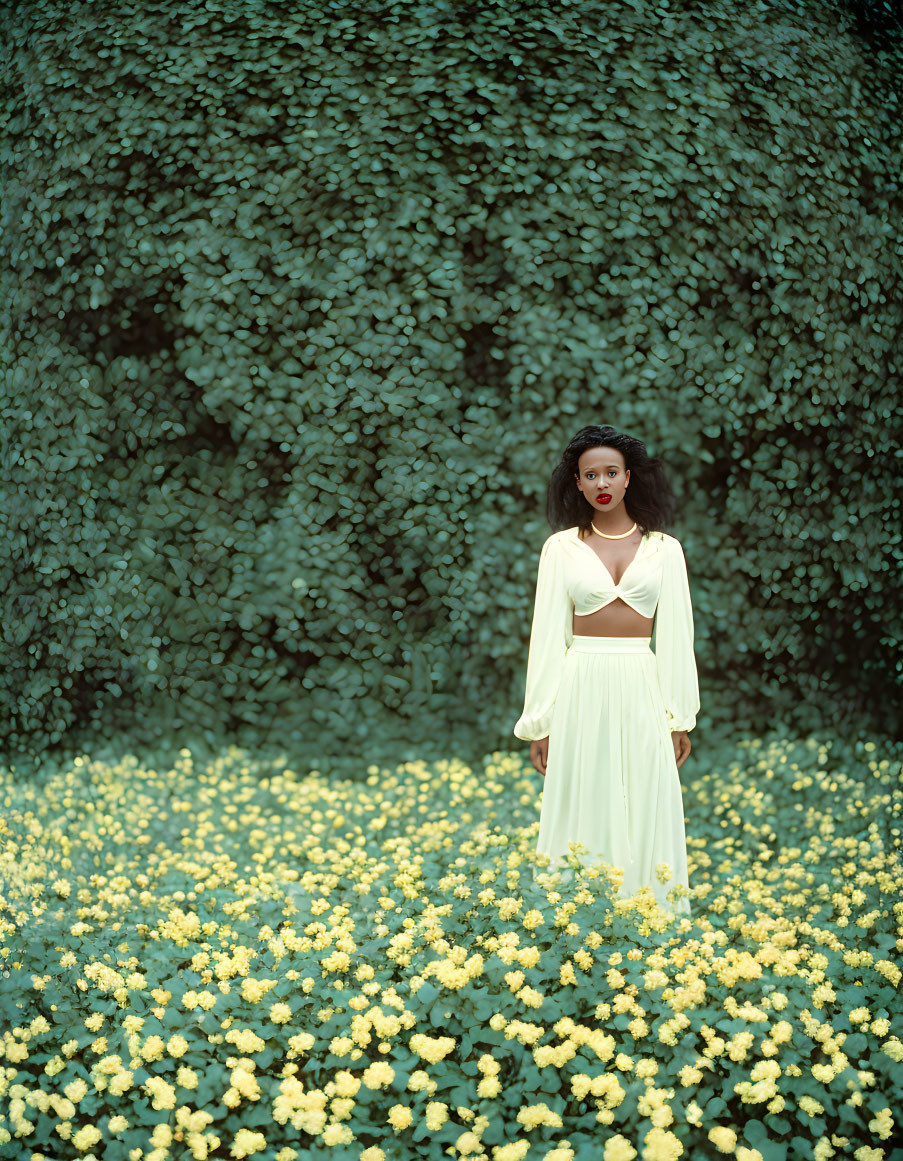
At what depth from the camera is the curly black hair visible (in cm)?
336

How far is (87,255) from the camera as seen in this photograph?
18.9ft


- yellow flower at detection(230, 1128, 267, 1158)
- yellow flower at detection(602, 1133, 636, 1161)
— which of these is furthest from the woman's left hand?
yellow flower at detection(230, 1128, 267, 1158)

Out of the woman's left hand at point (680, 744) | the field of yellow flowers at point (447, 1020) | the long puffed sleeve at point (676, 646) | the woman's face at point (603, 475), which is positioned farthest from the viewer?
the woman's left hand at point (680, 744)

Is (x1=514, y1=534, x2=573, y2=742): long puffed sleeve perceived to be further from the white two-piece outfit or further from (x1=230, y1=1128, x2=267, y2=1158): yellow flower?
(x1=230, y1=1128, x2=267, y2=1158): yellow flower

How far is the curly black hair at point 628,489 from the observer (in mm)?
3363

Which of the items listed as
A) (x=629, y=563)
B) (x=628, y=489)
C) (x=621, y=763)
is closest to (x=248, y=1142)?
(x=621, y=763)

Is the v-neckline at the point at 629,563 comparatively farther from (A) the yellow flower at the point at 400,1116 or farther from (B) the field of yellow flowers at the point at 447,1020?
(A) the yellow flower at the point at 400,1116

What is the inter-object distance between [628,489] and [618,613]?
453 millimetres

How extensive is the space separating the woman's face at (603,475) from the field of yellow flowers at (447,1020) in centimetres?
123

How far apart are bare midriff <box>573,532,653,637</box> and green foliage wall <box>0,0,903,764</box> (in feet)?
7.56

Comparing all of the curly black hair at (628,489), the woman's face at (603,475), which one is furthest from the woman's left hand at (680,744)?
the woman's face at (603,475)

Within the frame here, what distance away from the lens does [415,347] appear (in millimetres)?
5668

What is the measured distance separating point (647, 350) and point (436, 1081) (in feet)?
14.2

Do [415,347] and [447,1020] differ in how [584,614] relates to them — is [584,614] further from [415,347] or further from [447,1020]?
[415,347]
